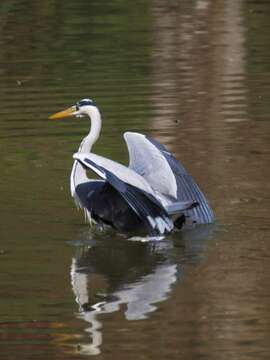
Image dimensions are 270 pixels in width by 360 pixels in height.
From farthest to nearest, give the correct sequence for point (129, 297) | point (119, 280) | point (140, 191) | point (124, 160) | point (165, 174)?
point (124, 160) → point (165, 174) → point (140, 191) → point (119, 280) → point (129, 297)

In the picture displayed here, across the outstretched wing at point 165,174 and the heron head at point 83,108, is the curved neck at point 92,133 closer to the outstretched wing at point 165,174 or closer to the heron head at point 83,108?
the heron head at point 83,108

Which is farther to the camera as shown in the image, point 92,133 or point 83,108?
point 83,108

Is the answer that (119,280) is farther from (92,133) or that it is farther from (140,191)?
(92,133)

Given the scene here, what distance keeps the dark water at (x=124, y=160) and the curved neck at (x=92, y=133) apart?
395 millimetres

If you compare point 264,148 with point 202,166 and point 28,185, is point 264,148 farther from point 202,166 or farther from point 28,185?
point 28,185

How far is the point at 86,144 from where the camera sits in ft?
37.2

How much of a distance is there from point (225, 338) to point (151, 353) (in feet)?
1.54

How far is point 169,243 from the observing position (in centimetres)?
1003

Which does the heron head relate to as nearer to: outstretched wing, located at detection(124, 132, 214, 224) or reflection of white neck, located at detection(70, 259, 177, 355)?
outstretched wing, located at detection(124, 132, 214, 224)

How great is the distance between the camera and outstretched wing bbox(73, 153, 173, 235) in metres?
9.88

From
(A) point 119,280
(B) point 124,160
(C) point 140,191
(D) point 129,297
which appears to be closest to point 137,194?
(C) point 140,191

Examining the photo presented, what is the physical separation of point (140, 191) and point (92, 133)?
1.48 metres

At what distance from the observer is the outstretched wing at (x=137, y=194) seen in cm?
988

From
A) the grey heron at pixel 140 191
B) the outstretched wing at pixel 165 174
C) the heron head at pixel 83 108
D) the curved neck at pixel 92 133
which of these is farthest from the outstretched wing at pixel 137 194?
the heron head at pixel 83 108
